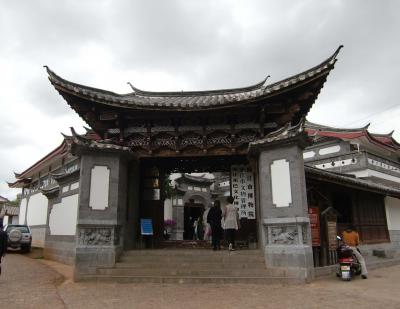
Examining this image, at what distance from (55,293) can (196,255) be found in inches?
146

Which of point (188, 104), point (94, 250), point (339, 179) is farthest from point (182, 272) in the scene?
point (339, 179)

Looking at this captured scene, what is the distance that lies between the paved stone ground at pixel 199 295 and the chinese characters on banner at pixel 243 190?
3.22 meters

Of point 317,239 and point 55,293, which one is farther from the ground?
point 317,239

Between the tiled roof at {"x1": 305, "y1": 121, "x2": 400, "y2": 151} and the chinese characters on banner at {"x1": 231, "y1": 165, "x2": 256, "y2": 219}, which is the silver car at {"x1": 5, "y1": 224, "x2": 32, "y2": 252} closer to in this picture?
the chinese characters on banner at {"x1": 231, "y1": 165, "x2": 256, "y2": 219}

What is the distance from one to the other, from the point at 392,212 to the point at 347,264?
10.6 metres

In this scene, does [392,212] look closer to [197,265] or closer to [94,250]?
[197,265]

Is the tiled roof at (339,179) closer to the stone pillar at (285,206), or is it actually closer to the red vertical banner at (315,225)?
the red vertical banner at (315,225)

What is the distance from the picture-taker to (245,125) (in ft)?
36.8

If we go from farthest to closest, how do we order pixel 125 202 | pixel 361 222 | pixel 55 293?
pixel 361 222, pixel 125 202, pixel 55 293

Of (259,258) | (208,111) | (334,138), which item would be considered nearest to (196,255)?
(259,258)

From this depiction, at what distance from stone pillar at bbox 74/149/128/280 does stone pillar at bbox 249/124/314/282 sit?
4.00 m

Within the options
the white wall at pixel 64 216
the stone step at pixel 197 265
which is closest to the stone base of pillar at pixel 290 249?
the stone step at pixel 197 265

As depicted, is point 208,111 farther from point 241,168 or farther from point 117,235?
point 117,235

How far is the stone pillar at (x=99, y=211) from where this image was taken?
948cm
